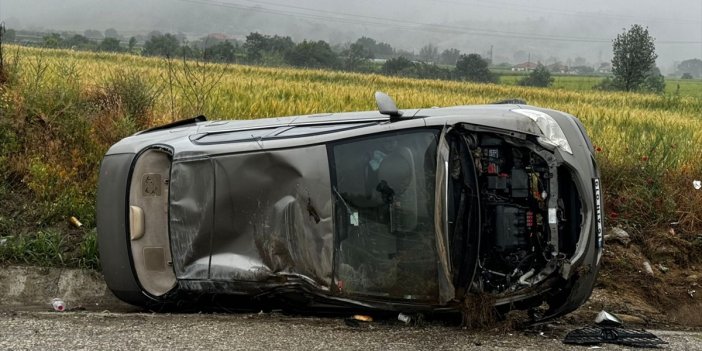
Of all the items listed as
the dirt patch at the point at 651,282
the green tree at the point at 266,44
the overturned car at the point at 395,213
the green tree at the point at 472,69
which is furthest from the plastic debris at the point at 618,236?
the green tree at the point at 266,44

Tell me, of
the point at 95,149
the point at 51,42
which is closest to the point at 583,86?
the point at 51,42

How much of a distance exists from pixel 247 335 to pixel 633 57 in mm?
42933

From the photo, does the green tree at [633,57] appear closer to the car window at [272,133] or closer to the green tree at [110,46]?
the green tree at [110,46]

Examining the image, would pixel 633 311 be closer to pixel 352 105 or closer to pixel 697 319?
pixel 697 319

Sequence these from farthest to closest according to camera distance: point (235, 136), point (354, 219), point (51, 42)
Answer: point (51, 42) < point (235, 136) < point (354, 219)

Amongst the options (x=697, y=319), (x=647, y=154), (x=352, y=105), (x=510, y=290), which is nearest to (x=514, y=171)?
(x=510, y=290)

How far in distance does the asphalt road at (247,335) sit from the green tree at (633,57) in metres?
41.1

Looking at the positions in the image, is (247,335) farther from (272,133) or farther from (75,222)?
(75,222)

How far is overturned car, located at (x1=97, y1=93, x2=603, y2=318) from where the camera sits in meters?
4.78

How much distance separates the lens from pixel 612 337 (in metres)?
4.90

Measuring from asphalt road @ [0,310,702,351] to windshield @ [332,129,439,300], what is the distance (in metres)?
0.34

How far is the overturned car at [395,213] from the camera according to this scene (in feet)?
15.7

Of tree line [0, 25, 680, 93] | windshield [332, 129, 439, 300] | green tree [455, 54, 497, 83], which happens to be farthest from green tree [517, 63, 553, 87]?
windshield [332, 129, 439, 300]

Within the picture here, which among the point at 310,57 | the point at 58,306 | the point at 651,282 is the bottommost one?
the point at 58,306
